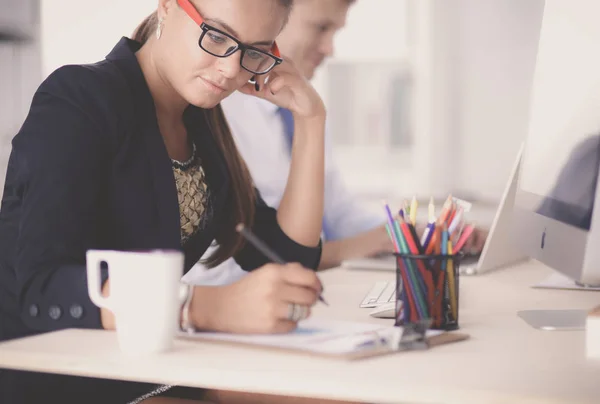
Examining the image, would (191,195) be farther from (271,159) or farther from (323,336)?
(271,159)

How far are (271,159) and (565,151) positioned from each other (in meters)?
1.09

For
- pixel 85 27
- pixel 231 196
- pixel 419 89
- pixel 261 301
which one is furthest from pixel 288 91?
pixel 85 27

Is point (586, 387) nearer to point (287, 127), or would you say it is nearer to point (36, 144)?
point (36, 144)

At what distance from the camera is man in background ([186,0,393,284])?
2.23 m

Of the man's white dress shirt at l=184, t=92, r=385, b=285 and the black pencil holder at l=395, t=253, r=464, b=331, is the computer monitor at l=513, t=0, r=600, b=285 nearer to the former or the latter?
the black pencil holder at l=395, t=253, r=464, b=331

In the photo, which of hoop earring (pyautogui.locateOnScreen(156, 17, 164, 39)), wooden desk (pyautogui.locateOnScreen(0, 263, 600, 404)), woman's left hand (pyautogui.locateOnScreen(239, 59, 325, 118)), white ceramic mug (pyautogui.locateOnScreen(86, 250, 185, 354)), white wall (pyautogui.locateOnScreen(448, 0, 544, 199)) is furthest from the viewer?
white wall (pyautogui.locateOnScreen(448, 0, 544, 199))

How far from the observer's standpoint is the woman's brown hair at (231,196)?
5.16 feet

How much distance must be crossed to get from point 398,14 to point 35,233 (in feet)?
9.12

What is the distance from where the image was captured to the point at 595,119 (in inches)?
48.5

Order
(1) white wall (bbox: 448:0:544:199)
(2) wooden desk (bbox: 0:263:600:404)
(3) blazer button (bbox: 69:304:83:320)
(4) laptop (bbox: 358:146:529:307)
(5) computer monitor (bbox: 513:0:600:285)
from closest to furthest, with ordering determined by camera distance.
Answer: (2) wooden desk (bbox: 0:263:600:404)
(3) blazer button (bbox: 69:304:83:320)
(5) computer monitor (bbox: 513:0:600:285)
(4) laptop (bbox: 358:146:529:307)
(1) white wall (bbox: 448:0:544:199)

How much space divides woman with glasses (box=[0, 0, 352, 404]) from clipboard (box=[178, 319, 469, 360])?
0.02 m

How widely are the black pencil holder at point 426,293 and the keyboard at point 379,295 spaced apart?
0.19 m

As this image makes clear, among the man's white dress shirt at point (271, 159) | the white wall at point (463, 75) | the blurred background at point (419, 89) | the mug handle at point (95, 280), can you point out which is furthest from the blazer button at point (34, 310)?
the white wall at point (463, 75)

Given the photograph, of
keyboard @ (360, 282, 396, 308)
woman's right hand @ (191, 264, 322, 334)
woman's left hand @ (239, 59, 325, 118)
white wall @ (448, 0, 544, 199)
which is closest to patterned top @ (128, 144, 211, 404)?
woman's left hand @ (239, 59, 325, 118)
